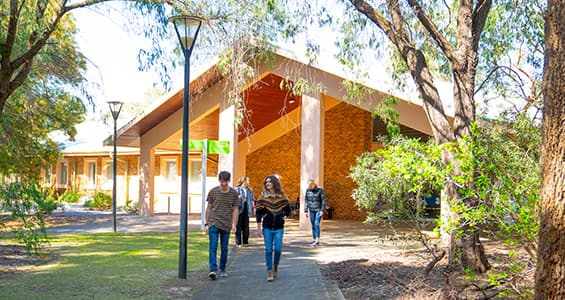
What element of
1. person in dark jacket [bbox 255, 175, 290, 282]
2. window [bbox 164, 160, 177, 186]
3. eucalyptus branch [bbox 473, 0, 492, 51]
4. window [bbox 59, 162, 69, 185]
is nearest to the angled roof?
eucalyptus branch [bbox 473, 0, 492, 51]

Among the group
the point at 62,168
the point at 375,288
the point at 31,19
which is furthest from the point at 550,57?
the point at 62,168

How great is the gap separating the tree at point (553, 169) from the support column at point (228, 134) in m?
13.5

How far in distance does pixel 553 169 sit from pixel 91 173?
97.5ft

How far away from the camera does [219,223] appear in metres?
7.91

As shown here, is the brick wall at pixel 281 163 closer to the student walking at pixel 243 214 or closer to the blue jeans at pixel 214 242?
the student walking at pixel 243 214

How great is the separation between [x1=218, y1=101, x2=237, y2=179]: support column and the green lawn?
4.27 m

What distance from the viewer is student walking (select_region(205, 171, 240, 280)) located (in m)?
7.92

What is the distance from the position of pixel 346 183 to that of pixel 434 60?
8.32 m

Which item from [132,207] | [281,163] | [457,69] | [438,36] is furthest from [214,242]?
[132,207]

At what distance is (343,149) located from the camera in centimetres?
2061

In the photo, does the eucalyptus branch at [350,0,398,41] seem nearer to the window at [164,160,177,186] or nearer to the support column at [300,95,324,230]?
the support column at [300,95,324,230]

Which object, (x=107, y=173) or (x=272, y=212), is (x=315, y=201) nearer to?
(x=272, y=212)

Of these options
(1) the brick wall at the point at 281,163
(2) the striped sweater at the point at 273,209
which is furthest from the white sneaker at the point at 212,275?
(1) the brick wall at the point at 281,163

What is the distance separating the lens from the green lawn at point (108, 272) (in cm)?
715
